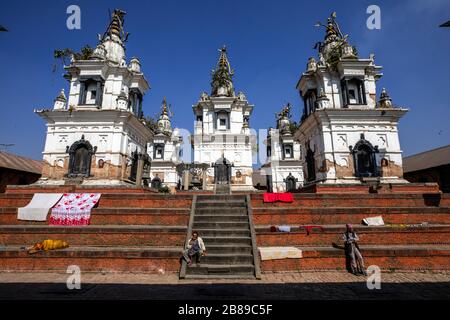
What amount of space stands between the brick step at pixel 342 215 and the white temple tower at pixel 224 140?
49.0 feet

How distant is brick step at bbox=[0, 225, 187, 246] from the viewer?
9711 millimetres

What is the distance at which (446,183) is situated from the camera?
28453mm

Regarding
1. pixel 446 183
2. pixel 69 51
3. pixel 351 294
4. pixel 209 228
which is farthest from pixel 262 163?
pixel 351 294

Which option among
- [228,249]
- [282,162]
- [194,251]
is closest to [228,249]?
[228,249]


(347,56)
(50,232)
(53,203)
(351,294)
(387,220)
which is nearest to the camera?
(351,294)

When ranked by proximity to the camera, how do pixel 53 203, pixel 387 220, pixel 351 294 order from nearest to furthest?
pixel 351 294, pixel 387 220, pixel 53 203

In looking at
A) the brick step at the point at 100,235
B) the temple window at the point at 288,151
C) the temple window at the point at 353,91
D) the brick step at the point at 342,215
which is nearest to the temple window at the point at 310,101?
the temple window at the point at 353,91

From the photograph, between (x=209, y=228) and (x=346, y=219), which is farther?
(x=346, y=219)

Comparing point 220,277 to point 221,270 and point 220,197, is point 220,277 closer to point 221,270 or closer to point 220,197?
point 221,270

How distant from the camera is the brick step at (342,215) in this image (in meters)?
11.1

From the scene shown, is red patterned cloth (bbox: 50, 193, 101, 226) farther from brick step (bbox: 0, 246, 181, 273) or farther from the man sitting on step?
the man sitting on step

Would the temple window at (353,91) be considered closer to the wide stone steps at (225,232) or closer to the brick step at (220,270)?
the wide stone steps at (225,232)
